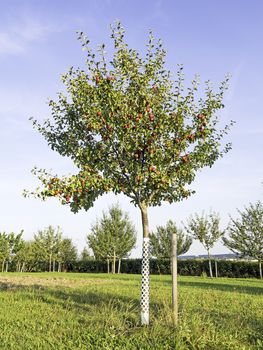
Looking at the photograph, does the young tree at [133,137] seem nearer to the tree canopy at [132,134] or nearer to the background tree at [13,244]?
the tree canopy at [132,134]

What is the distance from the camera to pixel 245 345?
679cm

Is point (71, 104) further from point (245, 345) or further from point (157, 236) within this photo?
point (157, 236)

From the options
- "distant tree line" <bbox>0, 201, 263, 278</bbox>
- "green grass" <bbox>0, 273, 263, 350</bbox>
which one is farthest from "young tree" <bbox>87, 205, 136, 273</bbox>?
"green grass" <bbox>0, 273, 263, 350</bbox>

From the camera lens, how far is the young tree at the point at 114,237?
41.4 metres

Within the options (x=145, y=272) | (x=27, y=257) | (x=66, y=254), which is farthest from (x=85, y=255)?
(x=145, y=272)

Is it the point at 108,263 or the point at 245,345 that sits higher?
the point at 108,263

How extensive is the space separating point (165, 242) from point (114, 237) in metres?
5.51

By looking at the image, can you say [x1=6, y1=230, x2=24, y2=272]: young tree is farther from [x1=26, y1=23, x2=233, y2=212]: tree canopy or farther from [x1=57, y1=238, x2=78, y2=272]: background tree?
[x1=26, y1=23, x2=233, y2=212]: tree canopy

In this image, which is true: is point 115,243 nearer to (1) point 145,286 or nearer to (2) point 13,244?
(2) point 13,244

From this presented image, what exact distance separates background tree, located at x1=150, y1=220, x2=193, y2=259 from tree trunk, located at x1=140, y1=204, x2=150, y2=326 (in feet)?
105

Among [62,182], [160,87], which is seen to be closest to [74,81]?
[160,87]

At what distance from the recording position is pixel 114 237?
4172cm

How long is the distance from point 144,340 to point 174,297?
1274 millimetres

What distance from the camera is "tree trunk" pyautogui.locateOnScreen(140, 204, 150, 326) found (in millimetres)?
8539
